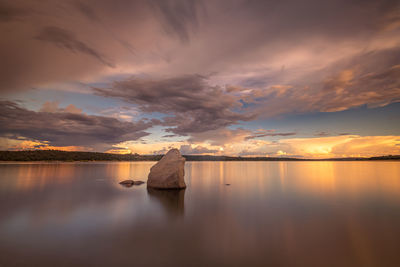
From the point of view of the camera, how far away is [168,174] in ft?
63.2

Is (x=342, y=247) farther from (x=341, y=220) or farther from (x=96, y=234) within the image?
(x=96, y=234)

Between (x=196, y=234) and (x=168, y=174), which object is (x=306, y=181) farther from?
(x=196, y=234)

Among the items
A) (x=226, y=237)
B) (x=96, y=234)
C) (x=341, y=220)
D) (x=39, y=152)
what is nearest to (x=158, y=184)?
(x=96, y=234)

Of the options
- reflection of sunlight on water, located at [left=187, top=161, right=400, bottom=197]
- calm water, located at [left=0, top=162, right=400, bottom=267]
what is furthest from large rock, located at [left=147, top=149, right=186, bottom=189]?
calm water, located at [left=0, top=162, right=400, bottom=267]

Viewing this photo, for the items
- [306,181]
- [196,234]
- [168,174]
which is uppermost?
[168,174]

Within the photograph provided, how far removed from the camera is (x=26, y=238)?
24.0ft

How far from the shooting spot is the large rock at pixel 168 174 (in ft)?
62.6

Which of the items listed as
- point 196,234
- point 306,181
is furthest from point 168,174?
point 306,181

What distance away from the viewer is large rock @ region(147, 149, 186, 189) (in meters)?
19.1

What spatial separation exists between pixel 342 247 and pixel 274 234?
226 cm

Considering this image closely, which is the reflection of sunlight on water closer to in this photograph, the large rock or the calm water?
the large rock

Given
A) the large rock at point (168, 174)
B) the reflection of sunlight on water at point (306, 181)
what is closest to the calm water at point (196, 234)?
the large rock at point (168, 174)

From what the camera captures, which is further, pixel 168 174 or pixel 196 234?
pixel 168 174

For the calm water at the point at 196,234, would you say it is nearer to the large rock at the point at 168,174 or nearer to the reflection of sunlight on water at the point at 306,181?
the large rock at the point at 168,174
